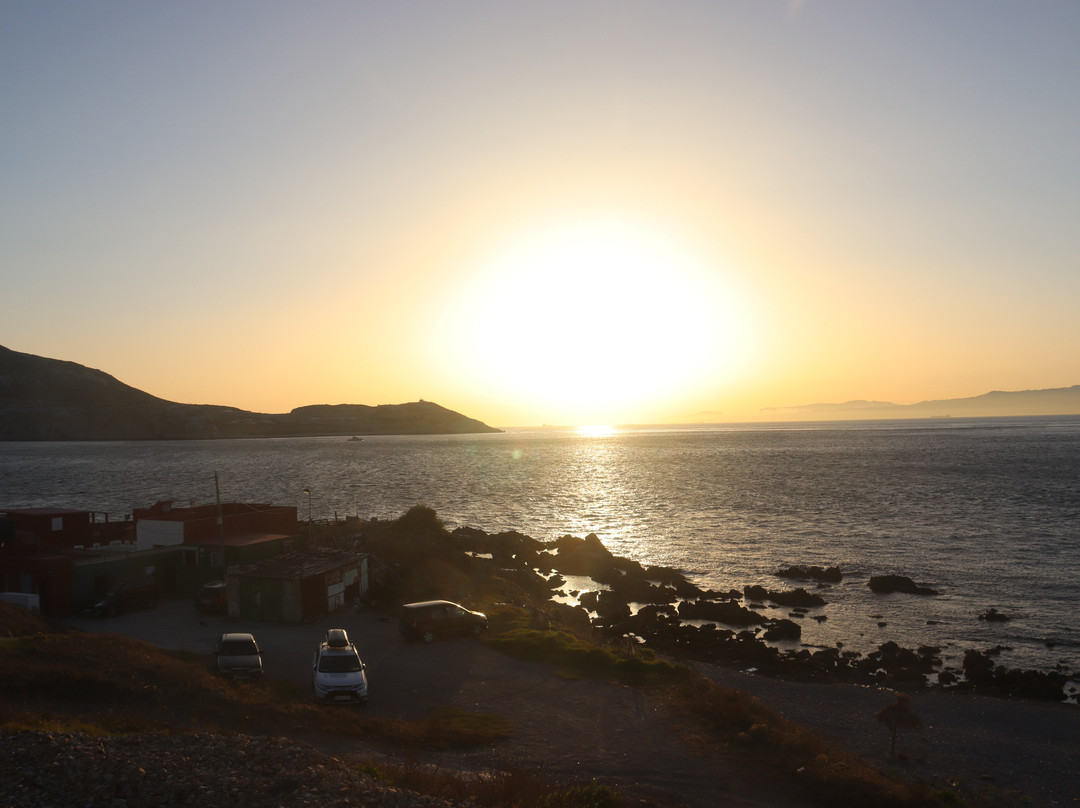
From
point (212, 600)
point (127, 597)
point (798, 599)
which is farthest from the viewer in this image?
point (798, 599)

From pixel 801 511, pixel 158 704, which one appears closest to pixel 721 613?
pixel 158 704

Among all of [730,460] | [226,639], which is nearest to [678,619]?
[226,639]

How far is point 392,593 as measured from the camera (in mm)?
35219

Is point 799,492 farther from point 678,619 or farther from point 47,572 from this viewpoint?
point 47,572

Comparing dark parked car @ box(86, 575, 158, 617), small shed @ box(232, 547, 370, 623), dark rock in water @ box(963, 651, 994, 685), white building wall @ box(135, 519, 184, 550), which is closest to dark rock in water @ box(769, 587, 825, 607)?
dark rock in water @ box(963, 651, 994, 685)

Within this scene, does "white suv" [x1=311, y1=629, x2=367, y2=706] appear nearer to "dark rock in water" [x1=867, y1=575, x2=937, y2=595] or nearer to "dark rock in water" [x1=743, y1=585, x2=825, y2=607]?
"dark rock in water" [x1=743, y1=585, x2=825, y2=607]

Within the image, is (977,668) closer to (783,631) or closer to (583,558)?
(783,631)

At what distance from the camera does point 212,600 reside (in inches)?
1246

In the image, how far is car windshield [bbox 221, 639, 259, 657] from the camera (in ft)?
74.2

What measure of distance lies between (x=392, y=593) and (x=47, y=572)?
1549cm

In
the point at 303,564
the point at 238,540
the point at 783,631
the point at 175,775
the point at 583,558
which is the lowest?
the point at 783,631

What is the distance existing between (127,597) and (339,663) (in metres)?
17.2

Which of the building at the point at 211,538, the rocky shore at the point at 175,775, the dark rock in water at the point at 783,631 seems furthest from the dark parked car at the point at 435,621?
the dark rock in water at the point at 783,631

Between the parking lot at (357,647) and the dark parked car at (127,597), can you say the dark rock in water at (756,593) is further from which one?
the dark parked car at (127,597)
